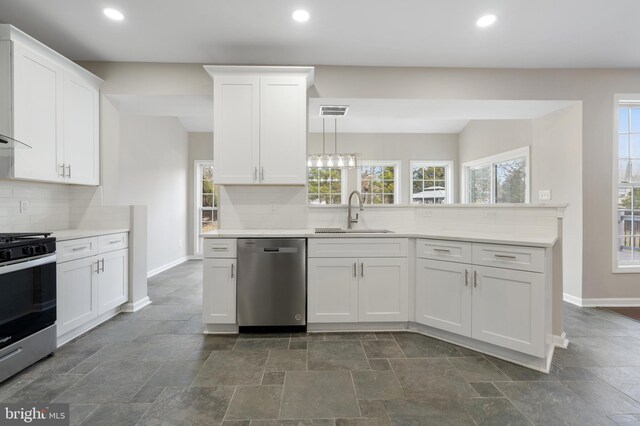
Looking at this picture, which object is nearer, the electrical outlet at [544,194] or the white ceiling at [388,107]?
the white ceiling at [388,107]

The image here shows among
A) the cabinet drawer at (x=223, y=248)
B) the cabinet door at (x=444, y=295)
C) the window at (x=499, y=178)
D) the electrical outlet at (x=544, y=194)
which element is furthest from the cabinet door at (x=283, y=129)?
the window at (x=499, y=178)

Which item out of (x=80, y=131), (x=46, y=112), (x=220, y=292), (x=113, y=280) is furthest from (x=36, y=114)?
(x=220, y=292)

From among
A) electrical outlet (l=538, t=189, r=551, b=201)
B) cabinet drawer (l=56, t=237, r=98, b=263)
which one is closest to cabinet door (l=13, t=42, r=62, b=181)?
cabinet drawer (l=56, t=237, r=98, b=263)

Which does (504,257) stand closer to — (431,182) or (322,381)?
(322,381)

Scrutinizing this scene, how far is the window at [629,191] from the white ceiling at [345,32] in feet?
2.63

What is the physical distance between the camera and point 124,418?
1.57 m

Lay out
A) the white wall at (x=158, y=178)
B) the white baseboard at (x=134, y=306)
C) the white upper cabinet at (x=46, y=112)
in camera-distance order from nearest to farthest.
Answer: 1. the white upper cabinet at (x=46, y=112)
2. the white baseboard at (x=134, y=306)
3. the white wall at (x=158, y=178)

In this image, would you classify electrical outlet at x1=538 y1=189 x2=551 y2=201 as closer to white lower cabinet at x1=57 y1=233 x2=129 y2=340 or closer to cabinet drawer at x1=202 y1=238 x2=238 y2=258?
cabinet drawer at x1=202 y1=238 x2=238 y2=258

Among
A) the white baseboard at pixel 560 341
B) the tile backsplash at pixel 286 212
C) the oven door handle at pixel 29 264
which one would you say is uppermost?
the tile backsplash at pixel 286 212

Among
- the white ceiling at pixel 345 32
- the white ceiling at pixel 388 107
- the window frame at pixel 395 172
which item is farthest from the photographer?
the window frame at pixel 395 172

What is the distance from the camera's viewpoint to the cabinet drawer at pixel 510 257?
202 centimetres

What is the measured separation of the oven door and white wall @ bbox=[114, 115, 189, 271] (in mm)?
1474

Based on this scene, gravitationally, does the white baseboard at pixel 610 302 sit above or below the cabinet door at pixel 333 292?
below

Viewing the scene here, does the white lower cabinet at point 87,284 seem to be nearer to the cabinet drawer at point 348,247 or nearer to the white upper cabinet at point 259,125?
the white upper cabinet at point 259,125
